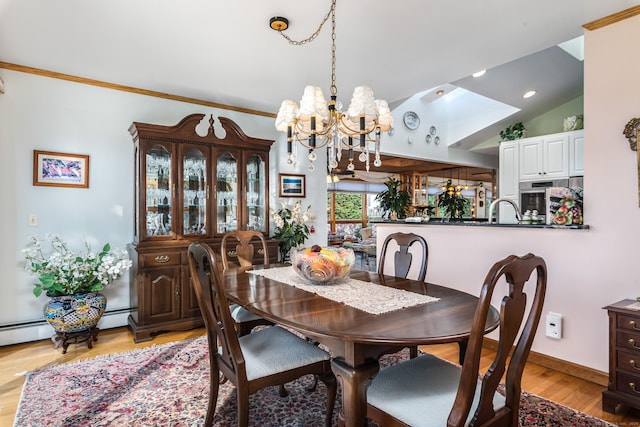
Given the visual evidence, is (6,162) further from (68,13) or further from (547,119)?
(547,119)

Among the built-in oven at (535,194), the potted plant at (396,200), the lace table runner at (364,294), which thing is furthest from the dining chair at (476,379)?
the potted plant at (396,200)

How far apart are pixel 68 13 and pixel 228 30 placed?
3.28 ft

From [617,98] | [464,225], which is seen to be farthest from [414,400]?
[617,98]

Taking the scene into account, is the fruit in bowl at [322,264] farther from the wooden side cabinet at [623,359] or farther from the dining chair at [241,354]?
the wooden side cabinet at [623,359]

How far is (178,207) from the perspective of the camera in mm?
3436

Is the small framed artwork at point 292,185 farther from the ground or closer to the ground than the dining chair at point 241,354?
farther from the ground

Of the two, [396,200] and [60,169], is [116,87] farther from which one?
[396,200]

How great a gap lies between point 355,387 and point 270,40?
2.44m

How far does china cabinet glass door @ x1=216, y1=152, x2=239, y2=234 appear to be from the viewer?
3.76m

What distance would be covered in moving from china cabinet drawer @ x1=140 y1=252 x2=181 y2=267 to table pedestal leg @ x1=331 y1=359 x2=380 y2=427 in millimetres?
2441

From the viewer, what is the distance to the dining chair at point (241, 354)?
1.49 metres

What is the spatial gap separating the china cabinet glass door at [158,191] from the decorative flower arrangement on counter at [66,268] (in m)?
0.41

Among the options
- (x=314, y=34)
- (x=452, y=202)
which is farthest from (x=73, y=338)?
(x=452, y=202)

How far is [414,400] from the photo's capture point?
1281 millimetres
